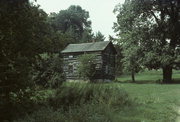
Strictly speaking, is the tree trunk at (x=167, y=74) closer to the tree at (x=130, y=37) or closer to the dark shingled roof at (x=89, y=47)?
the tree at (x=130, y=37)

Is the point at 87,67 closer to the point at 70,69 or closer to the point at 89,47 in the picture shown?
the point at 89,47

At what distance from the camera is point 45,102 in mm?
13203

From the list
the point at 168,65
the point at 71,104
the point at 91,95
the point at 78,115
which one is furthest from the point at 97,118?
the point at 168,65

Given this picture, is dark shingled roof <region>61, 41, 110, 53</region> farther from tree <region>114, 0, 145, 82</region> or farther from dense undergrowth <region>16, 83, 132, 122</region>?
dense undergrowth <region>16, 83, 132, 122</region>

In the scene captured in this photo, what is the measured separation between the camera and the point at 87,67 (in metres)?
40.8

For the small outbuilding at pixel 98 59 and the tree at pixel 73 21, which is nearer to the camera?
the small outbuilding at pixel 98 59

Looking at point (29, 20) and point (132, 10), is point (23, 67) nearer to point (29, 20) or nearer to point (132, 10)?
point (29, 20)

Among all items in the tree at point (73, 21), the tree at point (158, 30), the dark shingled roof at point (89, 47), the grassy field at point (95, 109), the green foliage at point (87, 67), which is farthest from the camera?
the tree at point (73, 21)

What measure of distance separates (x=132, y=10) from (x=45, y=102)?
3029cm

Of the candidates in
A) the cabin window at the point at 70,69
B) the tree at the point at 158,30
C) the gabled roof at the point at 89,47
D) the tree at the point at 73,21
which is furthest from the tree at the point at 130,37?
the tree at the point at 73,21

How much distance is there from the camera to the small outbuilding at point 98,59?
43875 mm

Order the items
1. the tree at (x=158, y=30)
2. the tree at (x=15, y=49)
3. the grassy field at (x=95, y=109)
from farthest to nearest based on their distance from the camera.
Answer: the tree at (x=158, y=30), the grassy field at (x=95, y=109), the tree at (x=15, y=49)

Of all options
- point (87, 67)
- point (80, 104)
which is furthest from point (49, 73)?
point (87, 67)

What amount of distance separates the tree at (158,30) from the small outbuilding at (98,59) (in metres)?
6.44
